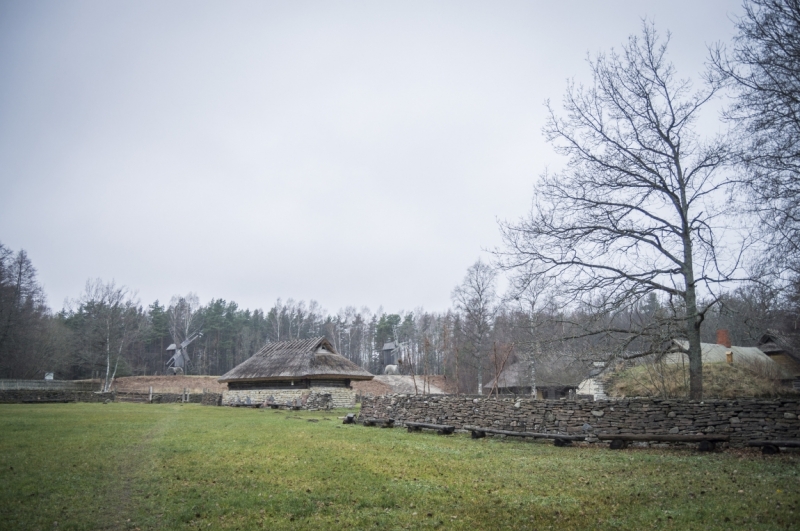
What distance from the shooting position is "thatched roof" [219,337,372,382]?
31.5 meters

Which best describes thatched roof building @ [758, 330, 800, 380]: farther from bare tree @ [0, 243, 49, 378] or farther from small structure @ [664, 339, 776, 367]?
bare tree @ [0, 243, 49, 378]

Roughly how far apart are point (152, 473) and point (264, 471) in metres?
1.90

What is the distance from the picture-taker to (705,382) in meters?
17.3

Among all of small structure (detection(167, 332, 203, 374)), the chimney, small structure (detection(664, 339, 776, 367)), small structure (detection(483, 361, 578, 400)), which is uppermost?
the chimney

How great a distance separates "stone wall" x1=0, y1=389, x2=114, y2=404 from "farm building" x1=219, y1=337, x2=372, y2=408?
10.3 m

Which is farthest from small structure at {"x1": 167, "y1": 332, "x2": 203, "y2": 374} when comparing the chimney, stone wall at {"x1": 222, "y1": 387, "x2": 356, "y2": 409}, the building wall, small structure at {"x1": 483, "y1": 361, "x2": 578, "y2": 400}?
the building wall

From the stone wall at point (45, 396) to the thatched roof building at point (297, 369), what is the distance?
10269 millimetres

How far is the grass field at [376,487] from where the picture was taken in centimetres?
597

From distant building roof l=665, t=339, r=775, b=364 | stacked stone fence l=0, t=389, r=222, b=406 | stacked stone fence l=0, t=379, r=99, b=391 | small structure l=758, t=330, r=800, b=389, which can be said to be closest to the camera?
distant building roof l=665, t=339, r=775, b=364

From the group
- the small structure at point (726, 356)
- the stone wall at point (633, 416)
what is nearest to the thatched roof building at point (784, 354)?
the small structure at point (726, 356)

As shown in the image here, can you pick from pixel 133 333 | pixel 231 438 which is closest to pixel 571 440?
pixel 231 438

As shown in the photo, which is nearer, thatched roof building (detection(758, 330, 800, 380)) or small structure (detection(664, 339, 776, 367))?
small structure (detection(664, 339, 776, 367))

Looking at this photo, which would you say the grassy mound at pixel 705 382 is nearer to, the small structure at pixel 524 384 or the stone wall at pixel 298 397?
Answer: the stone wall at pixel 298 397

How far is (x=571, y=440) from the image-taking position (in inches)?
503
